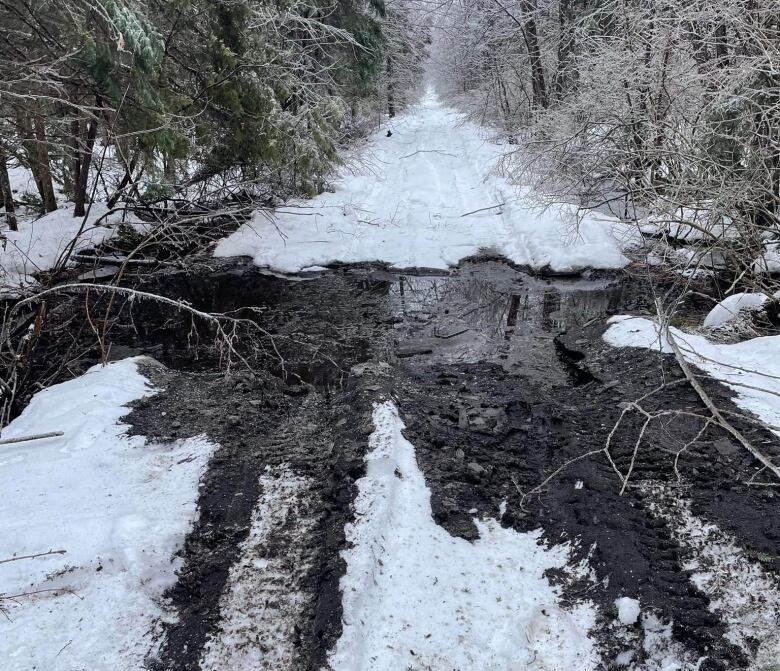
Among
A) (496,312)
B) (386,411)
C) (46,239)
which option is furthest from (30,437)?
(46,239)

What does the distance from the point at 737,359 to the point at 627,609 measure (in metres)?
3.32

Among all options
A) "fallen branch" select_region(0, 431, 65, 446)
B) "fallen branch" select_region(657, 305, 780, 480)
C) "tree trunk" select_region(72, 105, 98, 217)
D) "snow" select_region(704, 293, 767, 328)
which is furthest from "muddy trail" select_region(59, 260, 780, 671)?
"tree trunk" select_region(72, 105, 98, 217)

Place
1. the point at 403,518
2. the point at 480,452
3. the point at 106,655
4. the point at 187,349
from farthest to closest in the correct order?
the point at 187,349
the point at 480,452
the point at 403,518
the point at 106,655

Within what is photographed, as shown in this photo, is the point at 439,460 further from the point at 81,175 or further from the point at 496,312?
the point at 81,175

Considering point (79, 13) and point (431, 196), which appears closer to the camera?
point (79, 13)

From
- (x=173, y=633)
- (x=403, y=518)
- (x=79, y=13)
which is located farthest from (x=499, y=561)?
(x=79, y=13)

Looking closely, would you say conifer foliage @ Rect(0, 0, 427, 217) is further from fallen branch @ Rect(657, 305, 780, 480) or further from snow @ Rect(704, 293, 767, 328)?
snow @ Rect(704, 293, 767, 328)

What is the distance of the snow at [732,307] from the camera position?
254 inches

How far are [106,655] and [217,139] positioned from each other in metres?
9.82

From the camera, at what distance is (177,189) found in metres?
10.3

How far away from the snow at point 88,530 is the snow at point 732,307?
20.0 feet

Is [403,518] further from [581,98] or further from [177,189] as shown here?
[581,98]

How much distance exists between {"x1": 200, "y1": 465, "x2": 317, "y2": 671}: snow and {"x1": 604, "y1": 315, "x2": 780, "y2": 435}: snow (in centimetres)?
331

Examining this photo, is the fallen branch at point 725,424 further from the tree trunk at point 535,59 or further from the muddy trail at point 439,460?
the tree trunk at point 535,59
